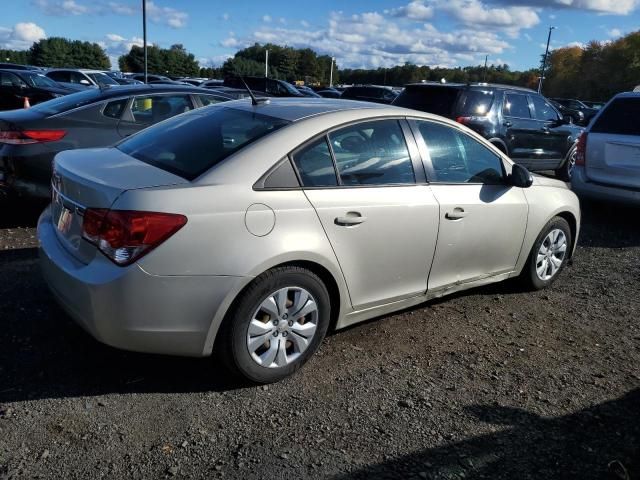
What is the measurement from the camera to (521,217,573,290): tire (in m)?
4.82

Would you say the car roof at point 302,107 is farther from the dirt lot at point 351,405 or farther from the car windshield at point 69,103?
the car windshield at point 69,103

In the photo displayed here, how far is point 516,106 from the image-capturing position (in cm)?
988

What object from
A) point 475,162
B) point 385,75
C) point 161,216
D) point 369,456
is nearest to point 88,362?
point 161,216

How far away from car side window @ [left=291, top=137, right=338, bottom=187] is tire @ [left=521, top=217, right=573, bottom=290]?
7.21ft

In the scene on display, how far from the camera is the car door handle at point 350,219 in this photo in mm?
3355

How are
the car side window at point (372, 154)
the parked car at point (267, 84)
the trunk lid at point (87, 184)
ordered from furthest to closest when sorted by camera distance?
the parked car at point (267, 84) → the car side window at point (372, 154) → the trunk lid at point (87, 184)

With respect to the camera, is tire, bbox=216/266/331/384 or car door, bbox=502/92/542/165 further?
car door, bbox=502/92/542/165

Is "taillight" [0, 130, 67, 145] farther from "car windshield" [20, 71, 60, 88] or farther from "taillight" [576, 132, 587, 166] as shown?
Result: "car windshield" [20, 71, 60, 88]

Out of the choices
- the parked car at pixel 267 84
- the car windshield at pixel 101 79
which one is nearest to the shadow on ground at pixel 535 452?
the parked car at pixel 267 84

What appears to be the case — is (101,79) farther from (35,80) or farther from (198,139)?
(198,139)

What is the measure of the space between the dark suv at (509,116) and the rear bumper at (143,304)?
6.88m

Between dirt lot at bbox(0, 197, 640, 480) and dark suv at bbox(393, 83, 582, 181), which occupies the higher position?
dark suv at bbox(393, 83, 582, 181)

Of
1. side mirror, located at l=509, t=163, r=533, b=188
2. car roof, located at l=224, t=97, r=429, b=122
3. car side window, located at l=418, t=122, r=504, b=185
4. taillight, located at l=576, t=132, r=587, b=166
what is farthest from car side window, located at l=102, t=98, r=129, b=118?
taillight, located at l=576, t=132, r=587, b=166

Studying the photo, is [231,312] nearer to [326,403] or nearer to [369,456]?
[326,403]
